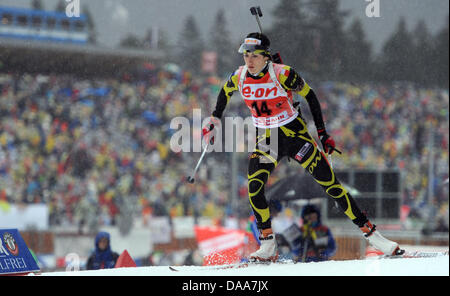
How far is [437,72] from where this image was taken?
13.8m

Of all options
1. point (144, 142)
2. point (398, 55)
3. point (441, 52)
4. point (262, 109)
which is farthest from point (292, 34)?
point (144, 142)

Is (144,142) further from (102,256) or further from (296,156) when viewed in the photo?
(296,156)

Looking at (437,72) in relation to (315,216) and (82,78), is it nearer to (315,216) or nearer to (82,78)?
(315,216)

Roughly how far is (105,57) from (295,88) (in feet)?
41.9

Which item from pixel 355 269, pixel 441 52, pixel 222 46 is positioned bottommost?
pixel 355 269

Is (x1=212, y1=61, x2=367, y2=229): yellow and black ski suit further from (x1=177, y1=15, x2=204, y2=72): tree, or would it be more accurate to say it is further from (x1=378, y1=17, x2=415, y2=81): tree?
(x1=177, y1=15, x2=204, y2=72): tree

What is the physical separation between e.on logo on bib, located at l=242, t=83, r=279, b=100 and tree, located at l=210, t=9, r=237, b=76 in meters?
9.63

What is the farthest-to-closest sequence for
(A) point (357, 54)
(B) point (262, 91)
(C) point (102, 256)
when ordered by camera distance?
(A) point (357, 54) < (C) point (102, 256) < (B) point (262, 91)

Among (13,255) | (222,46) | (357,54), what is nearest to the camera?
(13,255)

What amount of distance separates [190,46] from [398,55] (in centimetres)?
651

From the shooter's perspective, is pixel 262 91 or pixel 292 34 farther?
pixel 292 34

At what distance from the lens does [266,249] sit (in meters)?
4.91
